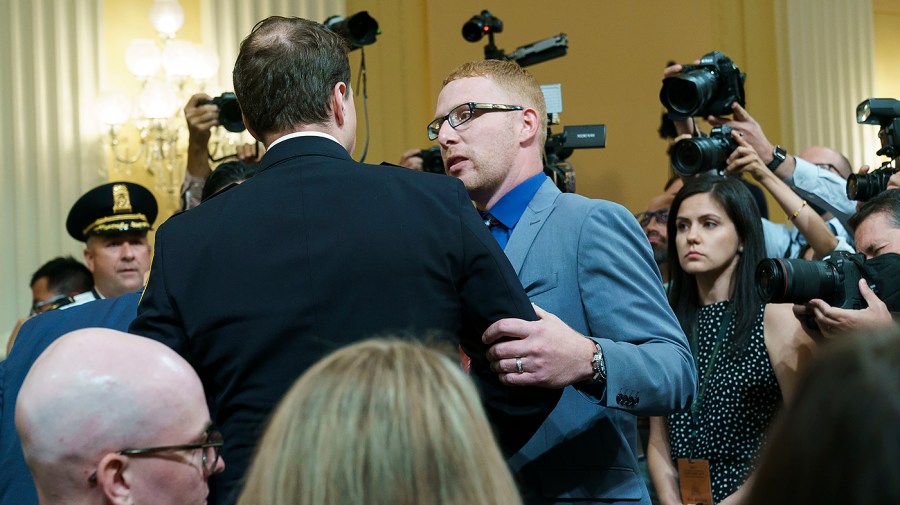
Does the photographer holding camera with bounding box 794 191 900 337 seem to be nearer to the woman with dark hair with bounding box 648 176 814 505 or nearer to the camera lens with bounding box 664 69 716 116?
the woman with dark hair with bounding box 648 176 814 505

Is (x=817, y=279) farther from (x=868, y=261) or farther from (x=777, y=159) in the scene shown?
(x=777, y=159)

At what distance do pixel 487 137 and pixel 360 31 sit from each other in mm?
1623

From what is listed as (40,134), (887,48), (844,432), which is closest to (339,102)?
(844,432)

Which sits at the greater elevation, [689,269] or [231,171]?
[231,171]

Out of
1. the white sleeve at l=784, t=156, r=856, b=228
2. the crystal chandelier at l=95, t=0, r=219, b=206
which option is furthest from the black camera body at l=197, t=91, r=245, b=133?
the white sleeve at l=784, t=156, r=856, b=228

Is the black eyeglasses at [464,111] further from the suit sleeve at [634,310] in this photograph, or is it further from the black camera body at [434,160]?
the black camera body at [434,160]

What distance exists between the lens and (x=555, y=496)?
1979 millimetres

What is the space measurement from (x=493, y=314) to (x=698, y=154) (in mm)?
1914

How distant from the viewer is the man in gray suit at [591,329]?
1832 mm

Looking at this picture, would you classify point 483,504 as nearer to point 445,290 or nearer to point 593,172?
point 445,290

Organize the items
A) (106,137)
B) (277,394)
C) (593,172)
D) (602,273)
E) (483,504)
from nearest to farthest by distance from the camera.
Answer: (483,504), (277,394), (602,273), (106,137), (593,172)

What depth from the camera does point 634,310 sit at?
194 centimetres

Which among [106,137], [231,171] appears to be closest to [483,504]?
[231,171]

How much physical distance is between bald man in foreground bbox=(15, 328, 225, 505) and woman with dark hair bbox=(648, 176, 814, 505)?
1.78 metres
